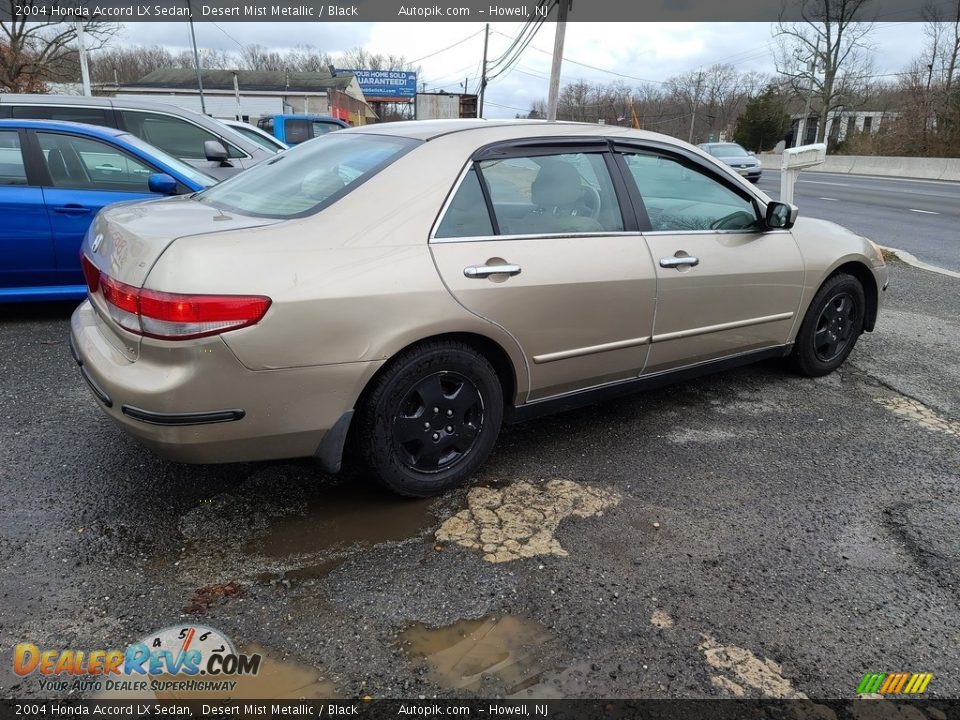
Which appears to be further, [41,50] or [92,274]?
[41,50]

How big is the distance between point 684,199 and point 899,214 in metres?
14.3

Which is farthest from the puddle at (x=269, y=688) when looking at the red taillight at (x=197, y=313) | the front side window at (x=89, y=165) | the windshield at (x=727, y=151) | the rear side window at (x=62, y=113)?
the windshield at (x=727, y=151)

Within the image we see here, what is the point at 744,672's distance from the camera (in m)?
2.03

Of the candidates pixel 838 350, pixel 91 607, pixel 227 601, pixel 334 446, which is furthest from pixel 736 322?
pixel 91 607

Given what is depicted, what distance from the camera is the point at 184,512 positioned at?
2770mm

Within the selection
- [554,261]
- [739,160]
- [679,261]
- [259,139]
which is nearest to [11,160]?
[554,261]

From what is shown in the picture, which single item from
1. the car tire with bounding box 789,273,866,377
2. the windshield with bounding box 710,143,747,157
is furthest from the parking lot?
the windshield with bounding box 710,143,747,157

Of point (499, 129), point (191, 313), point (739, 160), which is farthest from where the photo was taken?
point (739, 160)

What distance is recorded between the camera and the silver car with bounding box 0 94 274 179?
22.7 ft

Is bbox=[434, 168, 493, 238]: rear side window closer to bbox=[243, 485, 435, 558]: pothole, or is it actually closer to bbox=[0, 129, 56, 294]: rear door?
bbox=[243, 485, 435, 558]: pothole

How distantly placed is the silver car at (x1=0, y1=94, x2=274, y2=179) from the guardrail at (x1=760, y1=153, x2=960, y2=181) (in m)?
26.5

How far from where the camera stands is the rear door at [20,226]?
485 cm

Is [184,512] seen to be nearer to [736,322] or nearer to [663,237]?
[663,237]

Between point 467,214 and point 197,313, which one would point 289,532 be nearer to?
point 197,313
